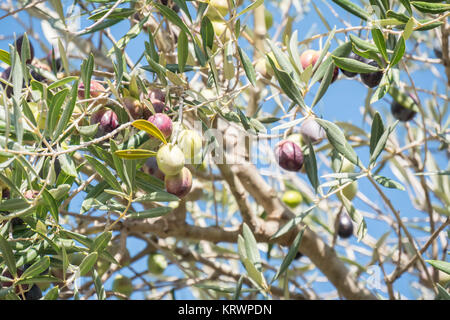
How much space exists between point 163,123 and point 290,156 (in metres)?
0.50

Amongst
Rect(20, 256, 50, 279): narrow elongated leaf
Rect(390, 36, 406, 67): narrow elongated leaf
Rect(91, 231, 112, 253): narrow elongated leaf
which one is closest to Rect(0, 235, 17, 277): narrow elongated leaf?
Rect(20, 256, 50, 279): narrow elongated leaf

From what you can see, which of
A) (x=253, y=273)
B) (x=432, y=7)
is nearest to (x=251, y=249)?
(x=253, y=273)

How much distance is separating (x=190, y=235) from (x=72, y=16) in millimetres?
815

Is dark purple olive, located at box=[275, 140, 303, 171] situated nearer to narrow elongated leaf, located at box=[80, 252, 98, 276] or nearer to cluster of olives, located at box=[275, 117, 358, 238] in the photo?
cluster of olives, located at box=[275, 117, 358, 238]

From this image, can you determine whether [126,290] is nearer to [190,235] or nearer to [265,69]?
[190,235]

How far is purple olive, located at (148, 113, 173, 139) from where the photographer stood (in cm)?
102

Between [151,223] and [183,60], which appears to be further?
[151,223]

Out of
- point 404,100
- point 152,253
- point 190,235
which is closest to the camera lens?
point 404,100

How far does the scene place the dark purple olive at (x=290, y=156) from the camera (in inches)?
56.8

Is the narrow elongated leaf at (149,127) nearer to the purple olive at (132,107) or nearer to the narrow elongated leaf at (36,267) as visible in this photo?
the purple olive at (132,107)
